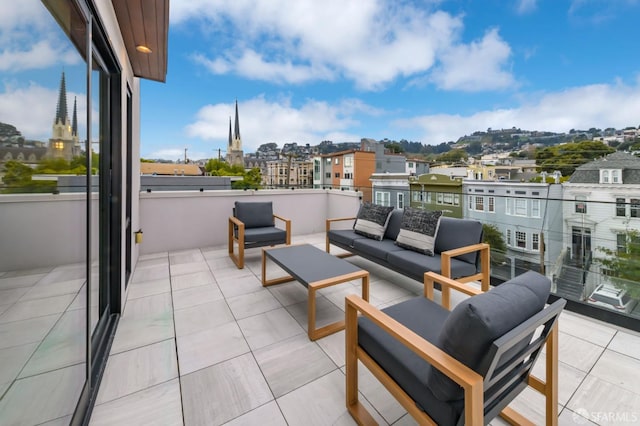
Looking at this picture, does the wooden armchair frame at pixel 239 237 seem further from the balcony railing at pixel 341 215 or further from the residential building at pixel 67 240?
the residential building at pixel 67 240

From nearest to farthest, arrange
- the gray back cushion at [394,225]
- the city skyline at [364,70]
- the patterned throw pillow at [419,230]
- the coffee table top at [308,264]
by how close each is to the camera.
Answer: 1. the coffee table top at [308,264]
2. the patterned throw pillow at [419,230]
3. the gray back cushion at [394,225]
4. the city skyline at [364,70]

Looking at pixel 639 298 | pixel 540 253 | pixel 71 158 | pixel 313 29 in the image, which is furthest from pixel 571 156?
pixel 71 158

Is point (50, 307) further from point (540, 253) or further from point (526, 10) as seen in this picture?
point (526, 10)

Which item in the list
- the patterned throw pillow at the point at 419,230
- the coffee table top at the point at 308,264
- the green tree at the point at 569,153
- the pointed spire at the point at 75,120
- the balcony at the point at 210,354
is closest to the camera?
the balcony at the point at 210,354

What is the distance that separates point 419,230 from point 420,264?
506 millimetres

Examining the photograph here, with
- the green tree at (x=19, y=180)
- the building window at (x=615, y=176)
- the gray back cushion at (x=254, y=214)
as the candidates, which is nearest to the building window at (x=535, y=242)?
the building window at (x=615, y=176)

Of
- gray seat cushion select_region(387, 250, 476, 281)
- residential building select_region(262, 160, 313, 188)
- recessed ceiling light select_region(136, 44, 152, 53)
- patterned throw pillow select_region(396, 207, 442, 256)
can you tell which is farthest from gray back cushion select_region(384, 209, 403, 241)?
recessed ceiling light select_region(136, 44, 152, 53)

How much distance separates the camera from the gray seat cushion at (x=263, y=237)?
3.63 m

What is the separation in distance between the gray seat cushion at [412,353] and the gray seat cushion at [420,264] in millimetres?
847

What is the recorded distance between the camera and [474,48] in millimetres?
10750

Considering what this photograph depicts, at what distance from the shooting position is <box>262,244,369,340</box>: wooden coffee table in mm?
2012

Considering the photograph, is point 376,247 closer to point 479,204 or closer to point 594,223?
point 479,204

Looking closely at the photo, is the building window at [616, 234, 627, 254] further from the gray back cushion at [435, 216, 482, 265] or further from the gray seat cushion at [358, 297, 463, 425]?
the gray seat cushion at [358, 297, 463, 425]

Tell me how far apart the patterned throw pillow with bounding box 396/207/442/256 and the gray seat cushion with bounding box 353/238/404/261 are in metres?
0.13
